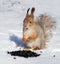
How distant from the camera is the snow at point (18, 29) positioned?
20.0ft

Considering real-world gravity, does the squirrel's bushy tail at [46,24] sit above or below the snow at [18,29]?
above

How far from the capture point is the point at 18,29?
8555 mm

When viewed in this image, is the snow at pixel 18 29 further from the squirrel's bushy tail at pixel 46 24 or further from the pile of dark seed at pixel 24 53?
the squirrel's bushy tail at pixel 46 24

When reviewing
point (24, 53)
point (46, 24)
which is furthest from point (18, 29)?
point (24, 53)

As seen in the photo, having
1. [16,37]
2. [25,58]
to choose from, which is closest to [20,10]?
[16,37]

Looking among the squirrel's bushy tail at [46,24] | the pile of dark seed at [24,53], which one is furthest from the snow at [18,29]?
the squirrel's bushy tail at [46,24]

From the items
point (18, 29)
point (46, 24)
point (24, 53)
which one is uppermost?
point (46, 24)

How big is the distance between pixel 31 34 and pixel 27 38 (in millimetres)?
109

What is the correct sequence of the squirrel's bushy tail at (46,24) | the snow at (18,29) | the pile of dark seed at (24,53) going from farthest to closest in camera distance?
the squirrel's bushy tail at (46,24) < the pile of dark seed at (24,53) < the snow at (18,29)

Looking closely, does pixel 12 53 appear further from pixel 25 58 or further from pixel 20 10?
pixel 20 10

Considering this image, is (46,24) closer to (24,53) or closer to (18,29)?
(24,53)

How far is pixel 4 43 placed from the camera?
→ 717 cm

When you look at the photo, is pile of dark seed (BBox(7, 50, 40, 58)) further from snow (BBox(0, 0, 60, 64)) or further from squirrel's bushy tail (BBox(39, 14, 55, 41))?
squirrel's bushy tail (BBox(39, 14, 55, 41))

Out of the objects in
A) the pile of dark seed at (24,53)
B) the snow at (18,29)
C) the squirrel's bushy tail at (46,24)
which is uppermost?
the squirrel's bushy tail at (46,24)
